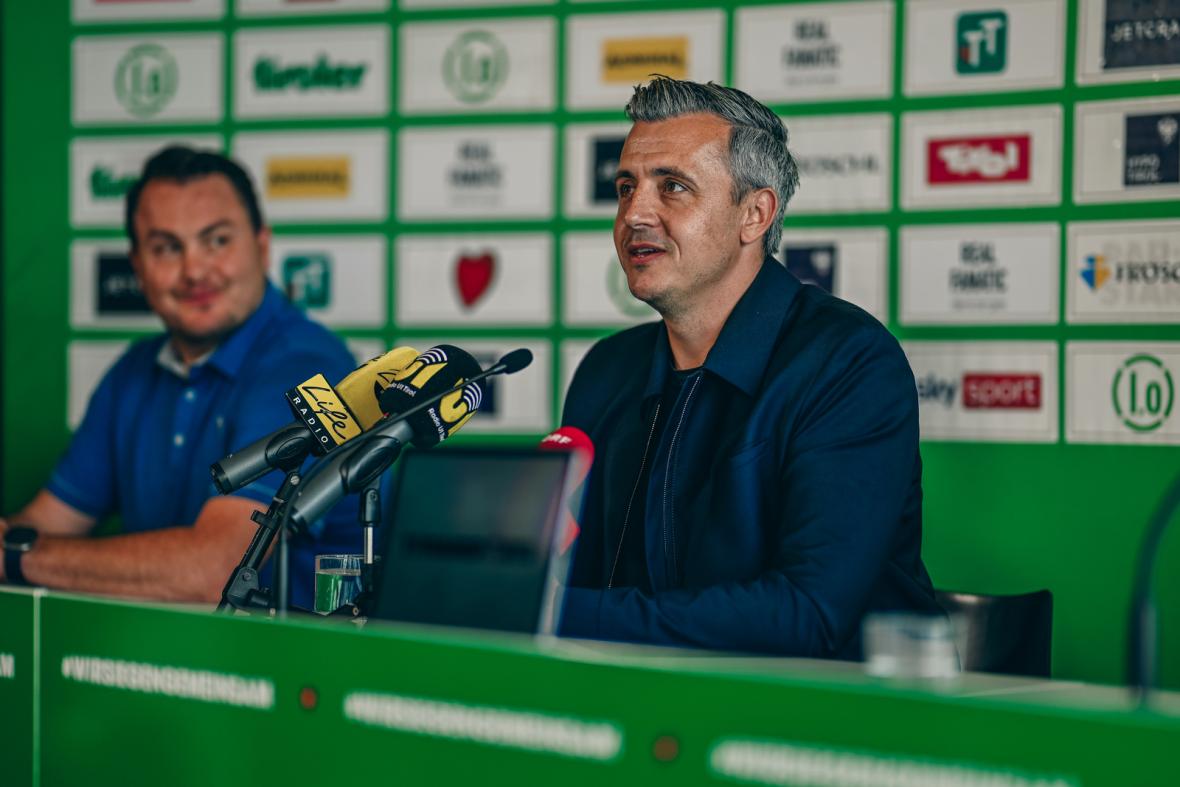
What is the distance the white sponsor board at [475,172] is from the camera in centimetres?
315

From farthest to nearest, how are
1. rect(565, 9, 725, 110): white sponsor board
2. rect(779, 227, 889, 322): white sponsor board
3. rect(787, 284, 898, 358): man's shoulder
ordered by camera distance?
rect(565, 9, 725, 110): white sponsor board < rect(779, 227, 889, 322): white sponsor board < rect(787, 284, 898, 358): man's shoulder

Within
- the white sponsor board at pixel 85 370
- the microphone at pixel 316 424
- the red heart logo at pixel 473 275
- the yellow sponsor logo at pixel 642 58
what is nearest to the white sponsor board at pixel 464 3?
the yellow sponsor logo at pixel 642 58

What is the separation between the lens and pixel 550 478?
1329mm

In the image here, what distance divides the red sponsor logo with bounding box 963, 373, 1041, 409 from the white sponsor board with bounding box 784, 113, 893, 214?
42cm

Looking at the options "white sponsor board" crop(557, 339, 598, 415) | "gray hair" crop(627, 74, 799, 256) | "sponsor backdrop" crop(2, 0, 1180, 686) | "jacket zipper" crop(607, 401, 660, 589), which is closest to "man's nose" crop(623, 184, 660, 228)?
"gray hair" crop(627, 74, 799, 256)

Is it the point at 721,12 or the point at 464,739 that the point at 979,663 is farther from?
the point at 721,12

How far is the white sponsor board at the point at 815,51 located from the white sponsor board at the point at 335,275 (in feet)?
3.23

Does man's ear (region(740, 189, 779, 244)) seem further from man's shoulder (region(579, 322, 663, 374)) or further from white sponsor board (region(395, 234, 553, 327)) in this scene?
white sponsor board (region(395, 234, 553, 327))

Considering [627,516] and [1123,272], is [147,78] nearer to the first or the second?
[627,516]

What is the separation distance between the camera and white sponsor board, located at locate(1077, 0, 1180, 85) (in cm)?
265

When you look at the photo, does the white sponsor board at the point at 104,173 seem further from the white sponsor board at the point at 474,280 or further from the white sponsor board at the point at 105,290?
the white sponsor board at the point at 474,280

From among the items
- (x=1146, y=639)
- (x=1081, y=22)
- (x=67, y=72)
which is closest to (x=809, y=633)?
(x=1146, y=639)

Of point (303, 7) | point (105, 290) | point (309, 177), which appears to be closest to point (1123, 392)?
point (309, 177)

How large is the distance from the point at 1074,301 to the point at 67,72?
8.38 feet
